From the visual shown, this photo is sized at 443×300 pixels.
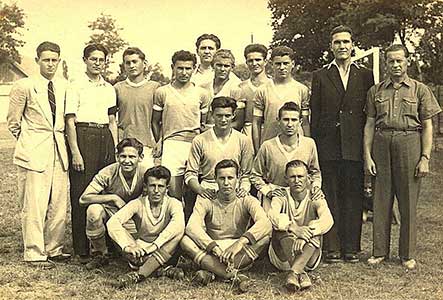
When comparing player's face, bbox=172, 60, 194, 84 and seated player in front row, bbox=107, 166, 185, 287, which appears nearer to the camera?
seated player in front row, bbox=107, 166, 185, 287

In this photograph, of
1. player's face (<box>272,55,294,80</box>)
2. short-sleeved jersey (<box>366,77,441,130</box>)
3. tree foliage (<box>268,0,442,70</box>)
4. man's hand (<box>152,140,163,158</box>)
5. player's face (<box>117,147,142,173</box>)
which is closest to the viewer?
player's face (<box>117,147,142,173</box>)

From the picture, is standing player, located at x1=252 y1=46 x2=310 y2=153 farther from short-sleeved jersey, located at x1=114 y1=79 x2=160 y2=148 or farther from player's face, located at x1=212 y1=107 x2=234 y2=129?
short-sleeved jersey, located at x1=114 y1=79 x2=160 y2=148

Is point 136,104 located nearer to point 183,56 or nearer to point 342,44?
point 183,56

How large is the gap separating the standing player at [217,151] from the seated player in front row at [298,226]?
0.43m

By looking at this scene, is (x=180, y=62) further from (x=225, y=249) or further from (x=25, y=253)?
(x=25, y=253)

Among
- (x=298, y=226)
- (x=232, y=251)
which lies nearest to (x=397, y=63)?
(x=298, y=226)

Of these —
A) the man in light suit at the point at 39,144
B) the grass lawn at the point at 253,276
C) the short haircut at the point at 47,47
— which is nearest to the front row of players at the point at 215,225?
the grass lawn at the point at 253,276

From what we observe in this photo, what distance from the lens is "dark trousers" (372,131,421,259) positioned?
5621 mm

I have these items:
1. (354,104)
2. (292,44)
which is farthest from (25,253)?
(292,44)

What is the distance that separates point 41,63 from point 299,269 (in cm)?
296

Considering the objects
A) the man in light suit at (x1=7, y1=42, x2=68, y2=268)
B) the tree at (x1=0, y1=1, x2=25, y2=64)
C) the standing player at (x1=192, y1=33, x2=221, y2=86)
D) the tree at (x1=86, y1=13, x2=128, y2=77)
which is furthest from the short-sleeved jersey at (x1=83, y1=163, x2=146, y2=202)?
the tree at (x1=86, y1=13, x2=128, y2=77)

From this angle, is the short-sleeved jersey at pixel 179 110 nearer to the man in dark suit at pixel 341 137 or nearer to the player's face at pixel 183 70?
the player's face at pixel 183 70

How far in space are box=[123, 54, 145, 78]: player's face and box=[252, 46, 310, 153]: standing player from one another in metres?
1.18

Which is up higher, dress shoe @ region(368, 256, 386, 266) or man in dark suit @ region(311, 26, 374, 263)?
man in dark suit @ region(311, 26, 374, 263)
